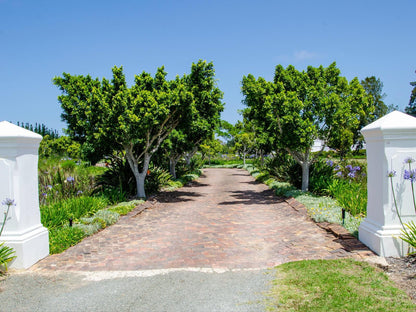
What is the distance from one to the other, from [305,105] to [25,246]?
10052 millimetres

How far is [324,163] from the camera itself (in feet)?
49.1

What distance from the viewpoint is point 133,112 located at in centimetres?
1159

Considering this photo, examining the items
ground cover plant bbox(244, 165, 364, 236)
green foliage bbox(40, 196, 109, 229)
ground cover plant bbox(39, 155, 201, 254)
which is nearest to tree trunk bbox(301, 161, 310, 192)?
ground cover plant bbox(244, 165, 364, 236)

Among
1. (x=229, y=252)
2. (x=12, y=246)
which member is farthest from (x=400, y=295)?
(x=12, y=246)

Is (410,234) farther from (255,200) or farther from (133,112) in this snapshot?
(133,112)

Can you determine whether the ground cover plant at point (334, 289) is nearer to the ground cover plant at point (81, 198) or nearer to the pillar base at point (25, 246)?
the pillar base at point (25, 246)

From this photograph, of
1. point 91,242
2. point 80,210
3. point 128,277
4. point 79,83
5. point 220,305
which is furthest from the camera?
point 79,83

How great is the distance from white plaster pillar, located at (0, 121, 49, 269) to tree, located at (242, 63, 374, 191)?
8.61 m

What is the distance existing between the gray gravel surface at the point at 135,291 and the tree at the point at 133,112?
6.96 meters

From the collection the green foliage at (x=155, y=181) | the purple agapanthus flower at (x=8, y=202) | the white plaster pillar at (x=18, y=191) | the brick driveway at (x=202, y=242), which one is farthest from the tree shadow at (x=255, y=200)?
the purple agapanthus flower at (x=8, y=202)

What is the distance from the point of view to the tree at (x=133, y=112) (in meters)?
11.6

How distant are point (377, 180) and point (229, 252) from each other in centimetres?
287

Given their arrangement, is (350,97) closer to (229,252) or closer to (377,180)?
(377,180)

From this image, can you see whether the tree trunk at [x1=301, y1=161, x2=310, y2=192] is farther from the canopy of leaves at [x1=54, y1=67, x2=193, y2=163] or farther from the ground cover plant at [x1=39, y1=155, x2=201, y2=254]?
the ground cover plant at [x1=39, y1=155, x2=201, y2=254]
